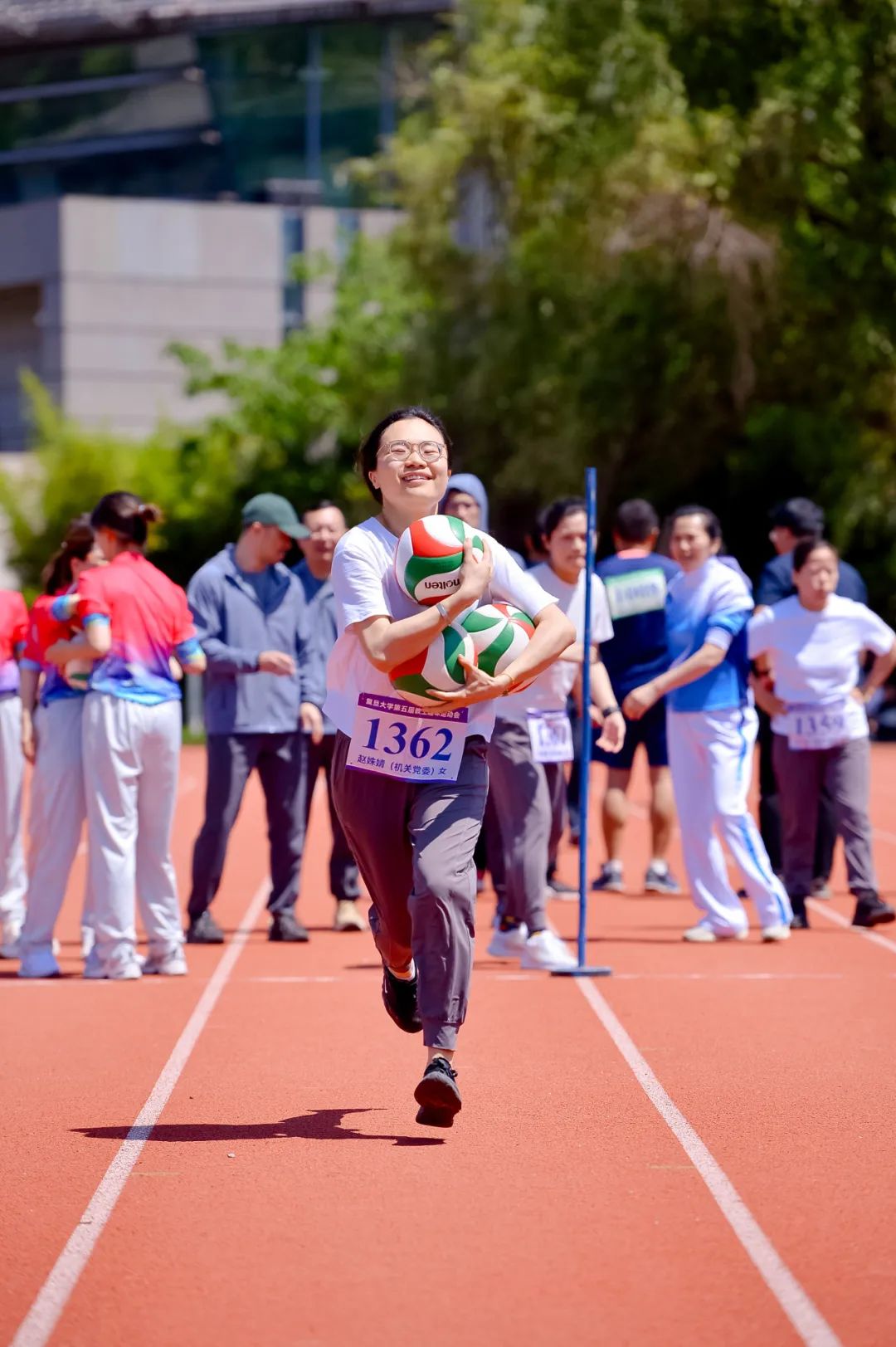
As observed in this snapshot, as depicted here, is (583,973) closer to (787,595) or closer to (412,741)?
(787,595)

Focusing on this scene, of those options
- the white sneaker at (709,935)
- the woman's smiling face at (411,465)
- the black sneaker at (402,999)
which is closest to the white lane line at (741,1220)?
the black sneaker at (402,999)

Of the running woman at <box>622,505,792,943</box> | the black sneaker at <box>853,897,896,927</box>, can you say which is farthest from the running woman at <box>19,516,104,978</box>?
the black sneaker at <box>853,897,896,927</box>

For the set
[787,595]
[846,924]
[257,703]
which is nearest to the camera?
[257,703]

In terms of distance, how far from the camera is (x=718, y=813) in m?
11.7

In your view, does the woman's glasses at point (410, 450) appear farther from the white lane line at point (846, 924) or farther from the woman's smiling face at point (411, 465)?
the white lane line at point (846, 924)

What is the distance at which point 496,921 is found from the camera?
11.7m

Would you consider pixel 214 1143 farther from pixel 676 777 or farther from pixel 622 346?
pixel 622 346

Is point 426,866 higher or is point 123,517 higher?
point 123,517

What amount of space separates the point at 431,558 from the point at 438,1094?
5.04 ft

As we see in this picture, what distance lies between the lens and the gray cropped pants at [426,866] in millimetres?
6766

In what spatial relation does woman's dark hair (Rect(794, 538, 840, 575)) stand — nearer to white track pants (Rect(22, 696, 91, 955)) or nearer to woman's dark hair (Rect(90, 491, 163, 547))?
woman's dark hair (Rect(90, 491, 163, 547))

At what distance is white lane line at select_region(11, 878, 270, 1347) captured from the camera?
5.00m

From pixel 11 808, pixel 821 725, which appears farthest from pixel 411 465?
pixel 821 725

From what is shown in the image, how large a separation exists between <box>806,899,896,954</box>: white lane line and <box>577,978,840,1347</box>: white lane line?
139 inches
